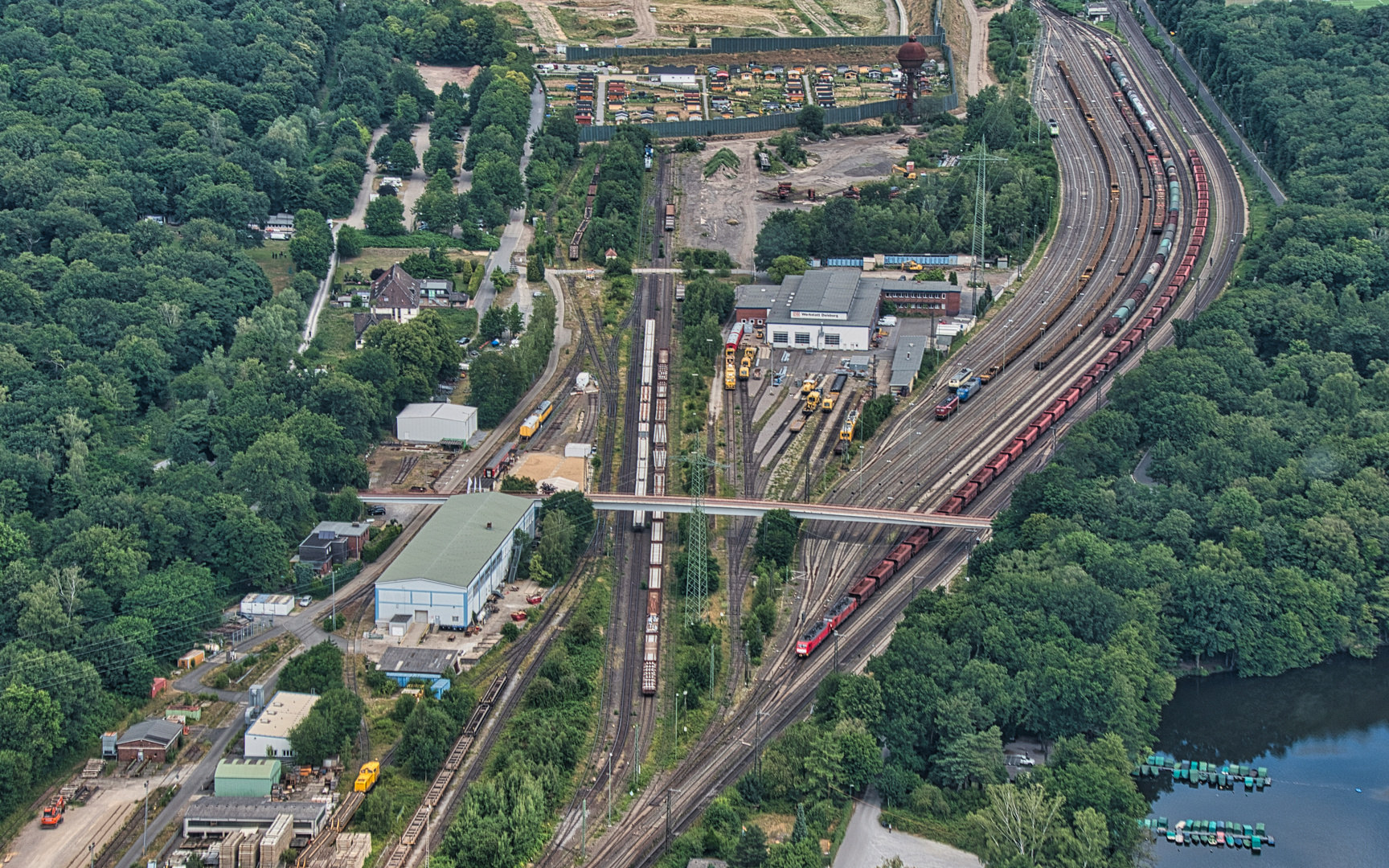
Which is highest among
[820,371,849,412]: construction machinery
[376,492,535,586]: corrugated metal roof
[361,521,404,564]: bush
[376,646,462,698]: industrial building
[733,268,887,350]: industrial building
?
[733,268,887,350]: industrial building

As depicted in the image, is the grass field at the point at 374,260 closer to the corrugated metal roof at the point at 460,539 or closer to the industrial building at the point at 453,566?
the corrugated metal roof at the point at 460,539

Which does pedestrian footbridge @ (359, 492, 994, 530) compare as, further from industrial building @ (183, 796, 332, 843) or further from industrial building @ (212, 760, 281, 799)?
industrial building @ (183, 796, 332, 843)

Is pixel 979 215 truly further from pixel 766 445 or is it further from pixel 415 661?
pixel 415 661

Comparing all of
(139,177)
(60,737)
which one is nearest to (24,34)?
(139,177)

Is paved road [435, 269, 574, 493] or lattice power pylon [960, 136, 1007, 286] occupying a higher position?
lattice power pylon [960, 136, 1007, 286]

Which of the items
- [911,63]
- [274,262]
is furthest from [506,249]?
[911,63]

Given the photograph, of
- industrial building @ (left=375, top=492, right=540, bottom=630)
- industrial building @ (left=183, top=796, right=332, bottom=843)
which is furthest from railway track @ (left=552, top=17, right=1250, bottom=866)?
industrial building @ (left=375, top=492, right=540, bottom=630)
